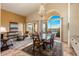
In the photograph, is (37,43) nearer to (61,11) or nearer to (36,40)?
(36,40)

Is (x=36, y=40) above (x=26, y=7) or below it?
below

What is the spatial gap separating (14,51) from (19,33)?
0.38m

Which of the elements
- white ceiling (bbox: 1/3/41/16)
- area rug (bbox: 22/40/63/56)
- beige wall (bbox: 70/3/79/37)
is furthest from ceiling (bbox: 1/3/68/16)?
area rug (bbox: 22/40/63/56)

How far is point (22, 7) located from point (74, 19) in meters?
1.09

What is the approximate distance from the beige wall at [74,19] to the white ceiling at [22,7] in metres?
0.70

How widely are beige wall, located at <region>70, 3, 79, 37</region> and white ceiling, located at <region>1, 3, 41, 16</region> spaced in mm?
696

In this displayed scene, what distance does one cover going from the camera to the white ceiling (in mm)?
2288

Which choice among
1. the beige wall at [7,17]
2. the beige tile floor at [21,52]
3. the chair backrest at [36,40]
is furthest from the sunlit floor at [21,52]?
the beige wall at [7,17]

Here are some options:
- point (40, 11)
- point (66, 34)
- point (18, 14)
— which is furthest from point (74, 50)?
point (18, 14)

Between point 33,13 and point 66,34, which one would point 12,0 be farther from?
point 66,34

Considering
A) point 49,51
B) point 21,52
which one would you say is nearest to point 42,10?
point 49,51

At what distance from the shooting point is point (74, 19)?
2285 millimetres

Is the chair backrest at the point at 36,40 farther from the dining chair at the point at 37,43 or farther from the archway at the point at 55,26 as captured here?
the archway at the point at 55,26

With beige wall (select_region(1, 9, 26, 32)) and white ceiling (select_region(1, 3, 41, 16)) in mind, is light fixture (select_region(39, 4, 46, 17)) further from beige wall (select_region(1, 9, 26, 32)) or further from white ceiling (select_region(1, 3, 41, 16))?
beige wall (select_region(1, 9, 26, 32))
